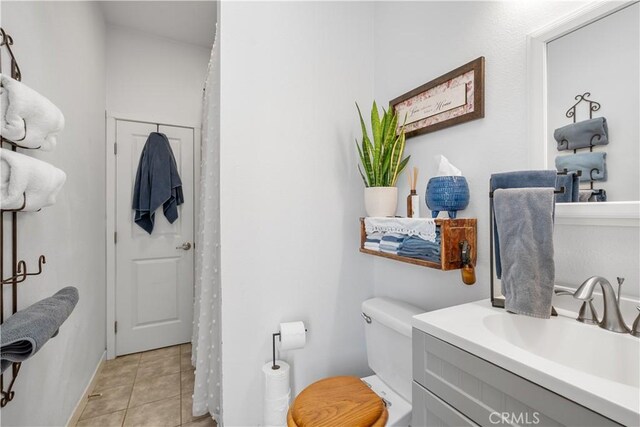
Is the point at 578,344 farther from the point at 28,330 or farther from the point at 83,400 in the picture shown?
the point at 83,400

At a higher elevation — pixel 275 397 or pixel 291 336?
pixel 291 336

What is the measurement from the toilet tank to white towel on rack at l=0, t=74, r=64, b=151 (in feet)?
4.80

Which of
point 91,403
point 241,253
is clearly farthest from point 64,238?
point 91,403

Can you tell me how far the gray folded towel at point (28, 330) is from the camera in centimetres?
81

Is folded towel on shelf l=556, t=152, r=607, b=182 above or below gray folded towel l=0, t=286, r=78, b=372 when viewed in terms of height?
above

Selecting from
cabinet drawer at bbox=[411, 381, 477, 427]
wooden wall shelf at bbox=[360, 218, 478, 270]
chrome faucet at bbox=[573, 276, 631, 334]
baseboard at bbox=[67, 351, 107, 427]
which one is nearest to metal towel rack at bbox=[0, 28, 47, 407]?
baseboard at bbox=[67, 351, 107, 427]

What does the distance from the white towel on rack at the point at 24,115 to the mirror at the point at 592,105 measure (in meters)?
1.59

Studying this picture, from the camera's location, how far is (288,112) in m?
1.56

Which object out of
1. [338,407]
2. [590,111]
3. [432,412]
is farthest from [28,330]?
[590,111]

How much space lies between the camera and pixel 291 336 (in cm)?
143

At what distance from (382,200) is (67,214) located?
1673 mm

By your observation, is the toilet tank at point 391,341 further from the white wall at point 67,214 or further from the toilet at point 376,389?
the white wall at point 67,214

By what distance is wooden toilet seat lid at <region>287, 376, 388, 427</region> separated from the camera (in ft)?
3.67

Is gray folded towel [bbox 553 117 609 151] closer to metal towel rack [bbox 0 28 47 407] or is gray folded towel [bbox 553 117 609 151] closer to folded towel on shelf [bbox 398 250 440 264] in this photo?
folded towel on shelf [bbox 398 250 440 264]
